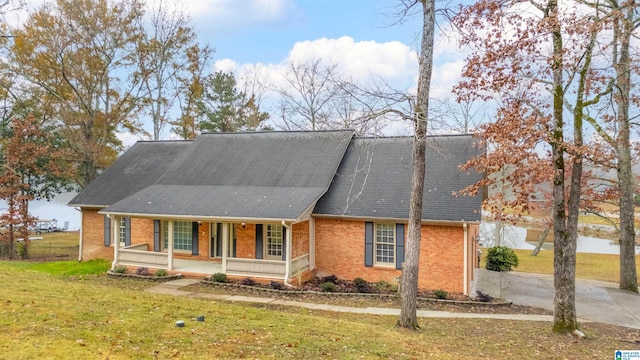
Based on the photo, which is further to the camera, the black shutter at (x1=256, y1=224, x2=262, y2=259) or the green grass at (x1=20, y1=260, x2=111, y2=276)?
the black shutter at (x1=256, y1=224, x2=262, y2=259)

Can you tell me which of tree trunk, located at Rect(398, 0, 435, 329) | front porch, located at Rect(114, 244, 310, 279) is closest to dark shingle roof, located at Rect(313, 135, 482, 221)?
front porch, located at Rect(114, 244, 310, 279)

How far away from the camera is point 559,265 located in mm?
10984

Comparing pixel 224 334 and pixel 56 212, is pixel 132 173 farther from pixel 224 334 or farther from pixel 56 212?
pixel 56 212

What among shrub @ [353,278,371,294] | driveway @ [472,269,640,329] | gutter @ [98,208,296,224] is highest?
gutter @ [98,208,296,224]

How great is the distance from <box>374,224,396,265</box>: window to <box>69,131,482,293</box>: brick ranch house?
0.04m

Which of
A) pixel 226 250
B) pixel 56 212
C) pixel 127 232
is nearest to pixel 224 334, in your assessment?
pixel 226 250

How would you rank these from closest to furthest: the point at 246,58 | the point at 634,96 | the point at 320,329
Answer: the point at 320,329 → the point at 634,96 → the point at 246,58

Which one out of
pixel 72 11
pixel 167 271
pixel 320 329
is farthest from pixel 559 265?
pixel 72 11

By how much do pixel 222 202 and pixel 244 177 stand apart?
2.65 m

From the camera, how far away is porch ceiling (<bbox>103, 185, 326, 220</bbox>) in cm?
1706

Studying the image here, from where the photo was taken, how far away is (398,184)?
18.3 m

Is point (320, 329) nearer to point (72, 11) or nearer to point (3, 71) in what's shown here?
point (72, 11)

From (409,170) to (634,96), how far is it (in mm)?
8301

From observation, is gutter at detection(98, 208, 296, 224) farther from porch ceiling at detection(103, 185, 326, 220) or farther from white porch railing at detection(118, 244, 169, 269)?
white porch railing at detection(118, 244, 169, 269)
